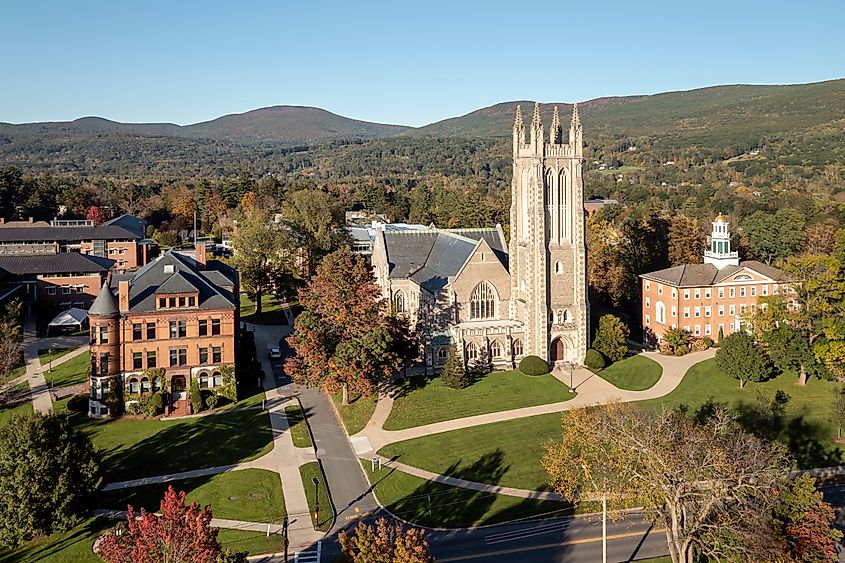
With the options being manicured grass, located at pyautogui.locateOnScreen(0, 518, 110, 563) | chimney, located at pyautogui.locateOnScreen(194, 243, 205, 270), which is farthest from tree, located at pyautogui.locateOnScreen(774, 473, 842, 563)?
chimney, located at pyautogui.locateOnScreen(194, 243, 205, 270)

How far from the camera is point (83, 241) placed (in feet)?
308

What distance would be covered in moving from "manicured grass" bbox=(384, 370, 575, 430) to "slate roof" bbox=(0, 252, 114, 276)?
45167mm

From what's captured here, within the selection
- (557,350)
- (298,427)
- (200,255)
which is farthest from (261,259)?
(557,350)

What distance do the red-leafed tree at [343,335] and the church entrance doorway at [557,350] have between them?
12.7m

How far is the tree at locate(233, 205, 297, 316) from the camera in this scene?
248ft

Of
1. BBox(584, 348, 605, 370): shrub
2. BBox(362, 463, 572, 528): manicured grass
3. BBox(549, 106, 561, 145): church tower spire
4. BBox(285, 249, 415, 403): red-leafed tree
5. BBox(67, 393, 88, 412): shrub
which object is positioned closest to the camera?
BBox(362, 463, 572, 528): manicured grass

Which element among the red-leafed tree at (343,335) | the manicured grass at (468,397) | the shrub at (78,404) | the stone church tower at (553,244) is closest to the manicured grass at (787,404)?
the manicured grass at (468,397)

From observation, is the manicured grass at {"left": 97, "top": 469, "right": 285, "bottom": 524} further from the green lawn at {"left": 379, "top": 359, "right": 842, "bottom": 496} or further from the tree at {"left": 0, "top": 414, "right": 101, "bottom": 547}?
the green lawn at {"left": 379, "top": 359, "right": 842, "bottom": 496}

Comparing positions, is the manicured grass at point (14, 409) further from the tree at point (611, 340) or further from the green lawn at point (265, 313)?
the tree at point (611, 340)

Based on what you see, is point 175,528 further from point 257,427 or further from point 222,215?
point 222,215

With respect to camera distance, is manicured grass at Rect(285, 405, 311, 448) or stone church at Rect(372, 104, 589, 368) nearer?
manicured grass at Rect(285, 405, 311, 448)

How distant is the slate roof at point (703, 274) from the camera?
6309 cm

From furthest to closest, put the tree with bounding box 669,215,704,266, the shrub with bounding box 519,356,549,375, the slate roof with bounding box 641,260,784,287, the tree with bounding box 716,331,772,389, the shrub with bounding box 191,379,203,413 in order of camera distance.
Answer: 1. the tree with bounding box 669,215,704,266
2. the slate roof with bounding box 641,260,784,287
3. the shrub with bounding box 519,356,549,375
4. the tree with bounding box 716,331,772,389
5. the shrub with bounding box 191,379,203,413

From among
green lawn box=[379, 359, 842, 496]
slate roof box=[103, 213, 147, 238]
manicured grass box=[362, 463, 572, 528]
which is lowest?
manicured grass box=[362, 463, 572, 528]
